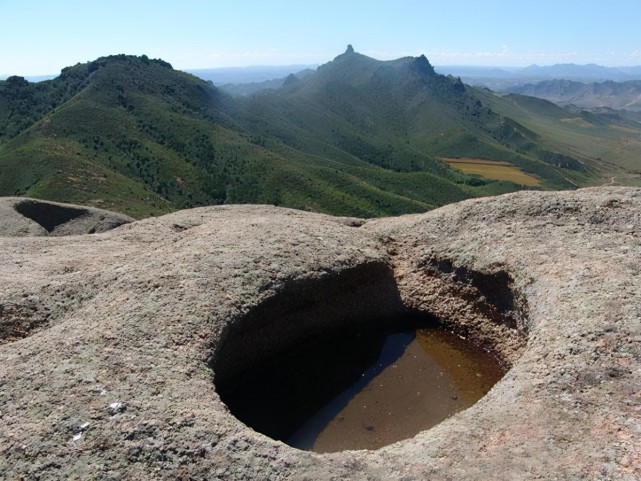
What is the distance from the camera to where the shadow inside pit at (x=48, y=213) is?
34.8 meters

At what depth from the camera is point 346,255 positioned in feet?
60.6

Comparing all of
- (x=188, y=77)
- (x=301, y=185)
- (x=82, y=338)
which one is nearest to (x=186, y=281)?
(x=82, y=338)

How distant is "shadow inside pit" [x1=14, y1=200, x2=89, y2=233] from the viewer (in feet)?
114

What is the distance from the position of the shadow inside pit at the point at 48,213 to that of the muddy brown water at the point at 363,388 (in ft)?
83.4

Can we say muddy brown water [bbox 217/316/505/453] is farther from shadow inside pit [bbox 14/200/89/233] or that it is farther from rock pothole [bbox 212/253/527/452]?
shadow inside pit [bbox 14/200/89/233]

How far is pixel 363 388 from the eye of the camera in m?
15.5

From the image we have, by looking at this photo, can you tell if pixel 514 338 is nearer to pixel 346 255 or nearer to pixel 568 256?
pixel 568 256

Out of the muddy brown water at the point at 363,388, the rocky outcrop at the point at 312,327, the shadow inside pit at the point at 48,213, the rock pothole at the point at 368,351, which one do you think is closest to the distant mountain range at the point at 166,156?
the shadow inside pit at the point at 48,213

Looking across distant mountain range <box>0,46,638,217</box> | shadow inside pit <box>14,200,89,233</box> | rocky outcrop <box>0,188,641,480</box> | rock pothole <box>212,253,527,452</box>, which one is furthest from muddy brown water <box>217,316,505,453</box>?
distant mountain range <box>0,46,638,217</box>

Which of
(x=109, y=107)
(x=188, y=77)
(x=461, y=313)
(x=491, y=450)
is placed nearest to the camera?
(x=491, y=450)

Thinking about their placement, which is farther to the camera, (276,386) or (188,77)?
(188,77)

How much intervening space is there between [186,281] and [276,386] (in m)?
4.06

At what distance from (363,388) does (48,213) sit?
2890 centimetres

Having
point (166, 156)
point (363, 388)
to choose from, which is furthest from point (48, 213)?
point (166, 156)
